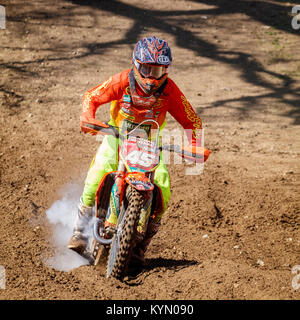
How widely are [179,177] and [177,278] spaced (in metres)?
2.64

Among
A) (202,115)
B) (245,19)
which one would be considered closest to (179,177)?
(202,115)

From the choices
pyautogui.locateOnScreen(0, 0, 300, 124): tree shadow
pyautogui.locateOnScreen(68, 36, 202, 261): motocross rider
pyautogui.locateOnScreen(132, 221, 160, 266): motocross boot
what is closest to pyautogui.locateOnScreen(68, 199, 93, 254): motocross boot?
pyautogui.locateOnScreen(68, 36, 202, 261): motocross rider

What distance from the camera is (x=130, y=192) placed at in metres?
4.30

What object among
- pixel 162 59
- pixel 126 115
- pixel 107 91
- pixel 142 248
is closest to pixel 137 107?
pixel 126 115

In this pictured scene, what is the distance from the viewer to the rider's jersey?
4836mm

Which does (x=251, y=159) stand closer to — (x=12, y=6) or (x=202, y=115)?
(x=202, y=115)

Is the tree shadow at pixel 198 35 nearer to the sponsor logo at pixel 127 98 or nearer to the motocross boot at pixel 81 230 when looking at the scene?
the sponsor logo at pixel 127 98

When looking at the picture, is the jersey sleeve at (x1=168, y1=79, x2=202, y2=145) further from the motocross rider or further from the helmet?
the helmet

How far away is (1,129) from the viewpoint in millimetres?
7711

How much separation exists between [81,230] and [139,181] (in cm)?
133

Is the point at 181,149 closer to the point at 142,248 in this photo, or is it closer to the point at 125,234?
the point at 125,234

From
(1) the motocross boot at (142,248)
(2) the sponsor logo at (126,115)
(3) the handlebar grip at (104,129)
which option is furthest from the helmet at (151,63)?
(1) the motocross boot at (142,248)

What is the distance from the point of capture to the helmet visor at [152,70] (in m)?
4.50
